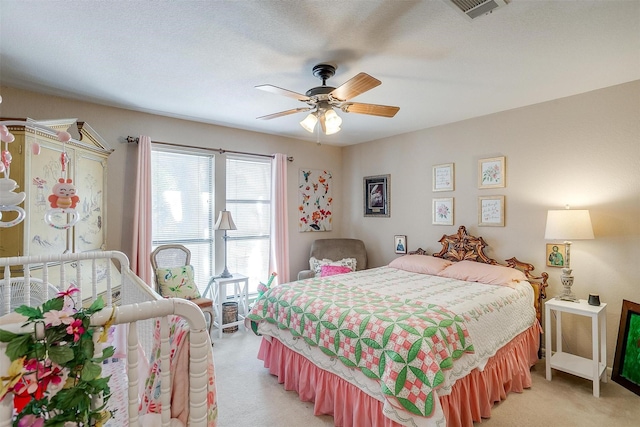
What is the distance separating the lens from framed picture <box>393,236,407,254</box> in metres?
4.40

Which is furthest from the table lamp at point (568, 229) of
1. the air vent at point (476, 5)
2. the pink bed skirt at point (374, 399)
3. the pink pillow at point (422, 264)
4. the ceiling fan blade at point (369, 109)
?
the air vent at point (476, 5)

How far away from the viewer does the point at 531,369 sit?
9.66 ft

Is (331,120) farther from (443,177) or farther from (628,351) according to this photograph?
(628,351)

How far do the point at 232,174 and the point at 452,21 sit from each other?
10.3 feet

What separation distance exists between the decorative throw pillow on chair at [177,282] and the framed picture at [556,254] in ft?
12.0

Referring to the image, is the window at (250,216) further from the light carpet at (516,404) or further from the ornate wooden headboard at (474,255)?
the ornate wooden headboard at (474,255)

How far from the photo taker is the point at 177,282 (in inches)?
132

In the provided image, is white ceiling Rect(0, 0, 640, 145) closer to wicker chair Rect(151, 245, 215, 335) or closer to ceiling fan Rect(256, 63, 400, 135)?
ceiling fan Rect(256, 63, 400, 135)

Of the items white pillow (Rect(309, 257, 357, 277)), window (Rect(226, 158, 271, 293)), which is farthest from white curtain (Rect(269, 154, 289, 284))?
white pillow (Rect(309, 257, 357, 277))

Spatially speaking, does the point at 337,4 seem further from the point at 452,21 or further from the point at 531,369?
the point at 531,369

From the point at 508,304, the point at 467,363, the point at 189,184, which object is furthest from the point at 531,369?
the point at 189,184

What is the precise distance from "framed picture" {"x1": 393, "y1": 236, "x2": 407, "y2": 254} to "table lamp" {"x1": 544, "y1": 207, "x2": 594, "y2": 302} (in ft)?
5.98

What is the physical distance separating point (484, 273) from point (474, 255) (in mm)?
535

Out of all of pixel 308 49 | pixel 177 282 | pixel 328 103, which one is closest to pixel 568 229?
pixel 328 103
